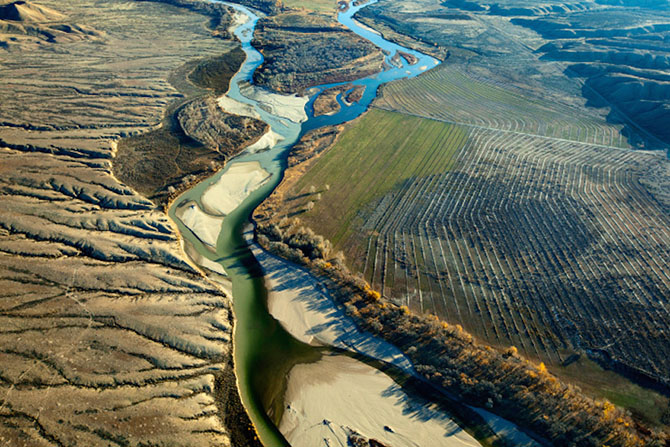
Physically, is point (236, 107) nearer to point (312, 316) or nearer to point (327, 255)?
point (327, 255)

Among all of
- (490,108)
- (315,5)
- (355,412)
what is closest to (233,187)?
(355,412)

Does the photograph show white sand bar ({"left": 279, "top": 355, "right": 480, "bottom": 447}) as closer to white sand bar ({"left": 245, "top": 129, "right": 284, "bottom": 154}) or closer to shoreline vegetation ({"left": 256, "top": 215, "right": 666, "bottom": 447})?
shoreline vegetation ({"left": 256, "top": 215, "right": 666, "bottom": 447})

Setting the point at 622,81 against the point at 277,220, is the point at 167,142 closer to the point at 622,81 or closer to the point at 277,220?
the point at 277,220

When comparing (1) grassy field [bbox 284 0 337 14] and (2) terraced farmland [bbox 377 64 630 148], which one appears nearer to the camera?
(2) terraced farmland [bbox 377 64 630 148]

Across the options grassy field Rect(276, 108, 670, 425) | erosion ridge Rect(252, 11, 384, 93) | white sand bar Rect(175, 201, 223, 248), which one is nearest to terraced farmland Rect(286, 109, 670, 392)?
grassy field Rect(276, 108, 670, 425)

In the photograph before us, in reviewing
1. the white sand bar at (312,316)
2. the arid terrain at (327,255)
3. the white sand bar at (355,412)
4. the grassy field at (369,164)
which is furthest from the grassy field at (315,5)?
the white sand bar at (355,412)

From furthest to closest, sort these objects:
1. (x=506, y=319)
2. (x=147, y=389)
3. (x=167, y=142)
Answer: (x=167, y=142) < (x=506, y=319) < (x=147, y=389)

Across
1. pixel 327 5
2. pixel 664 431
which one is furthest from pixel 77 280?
pixel 327 5
